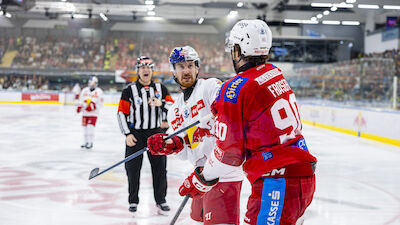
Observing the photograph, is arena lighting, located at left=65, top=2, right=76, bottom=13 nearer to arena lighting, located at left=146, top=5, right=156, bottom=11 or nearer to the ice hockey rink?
arena lighting, located at left=146, top=5, right=156, bottom=11

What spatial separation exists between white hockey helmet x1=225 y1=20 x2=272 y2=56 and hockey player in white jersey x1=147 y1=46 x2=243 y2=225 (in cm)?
48

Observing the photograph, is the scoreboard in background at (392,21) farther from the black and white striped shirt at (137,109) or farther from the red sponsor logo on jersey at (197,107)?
the red sponsor logo on jersey at (197,107)

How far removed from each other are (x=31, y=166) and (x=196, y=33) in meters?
23.3

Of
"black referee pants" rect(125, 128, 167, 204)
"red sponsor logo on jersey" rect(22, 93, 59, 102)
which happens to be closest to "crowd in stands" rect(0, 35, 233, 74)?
"red sponsor logo on jersey" rect(22, 93, 59, 102)

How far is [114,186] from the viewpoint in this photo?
4785 millimetres

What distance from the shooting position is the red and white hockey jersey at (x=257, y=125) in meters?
1.51

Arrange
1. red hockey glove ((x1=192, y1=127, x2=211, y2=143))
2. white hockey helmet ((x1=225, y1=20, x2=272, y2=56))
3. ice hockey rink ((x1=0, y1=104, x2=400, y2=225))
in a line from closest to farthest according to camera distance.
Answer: white hockey helmet ((x1=225, y1=20, x2=272, y2=56)), red hockey glove ((x1=192, y1=127, x2=211, y2=143)), ice hockey rink ((x1=0, y1=104, x2=400, y2=225))

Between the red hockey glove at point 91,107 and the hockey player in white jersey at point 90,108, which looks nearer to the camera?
the hockey player in white jersey at point 90,108

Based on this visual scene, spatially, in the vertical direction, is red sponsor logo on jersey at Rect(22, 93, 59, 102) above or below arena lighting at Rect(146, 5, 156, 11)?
below

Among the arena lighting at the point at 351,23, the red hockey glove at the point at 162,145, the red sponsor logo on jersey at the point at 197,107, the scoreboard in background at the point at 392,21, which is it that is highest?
the arena lighting at the point at 351,23

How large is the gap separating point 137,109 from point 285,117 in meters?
2.42

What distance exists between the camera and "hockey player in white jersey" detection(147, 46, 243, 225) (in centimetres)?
205

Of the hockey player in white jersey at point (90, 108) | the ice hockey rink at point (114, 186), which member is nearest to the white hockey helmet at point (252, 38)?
the ice hockey rink at point (114, 186)

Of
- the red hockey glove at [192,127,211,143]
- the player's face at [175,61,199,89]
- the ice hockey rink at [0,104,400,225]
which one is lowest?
the ice hockey rink at [0,104,400,225]
